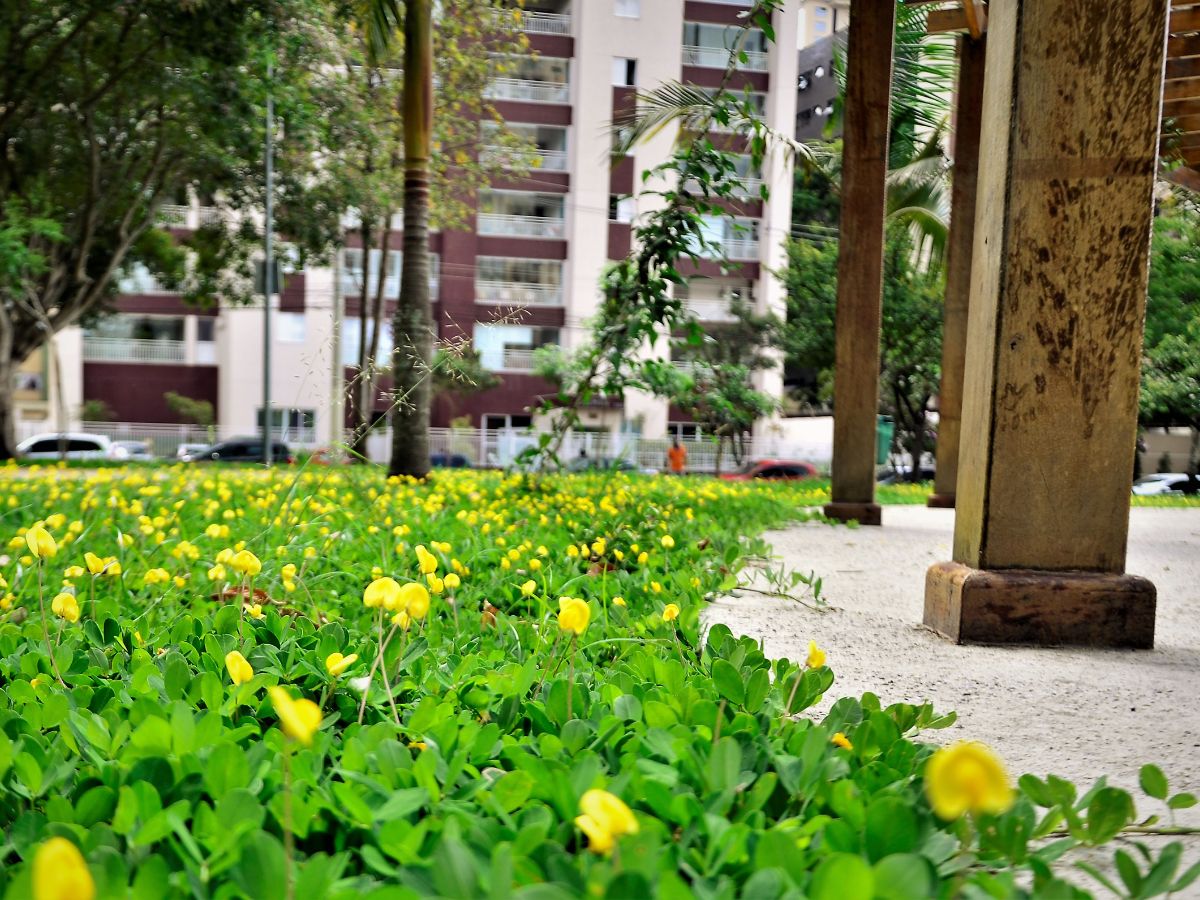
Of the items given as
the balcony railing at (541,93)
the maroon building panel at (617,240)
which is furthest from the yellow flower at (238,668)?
the maroon building panel at (617,240)

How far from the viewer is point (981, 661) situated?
105 inches

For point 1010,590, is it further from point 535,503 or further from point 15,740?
point 535,503

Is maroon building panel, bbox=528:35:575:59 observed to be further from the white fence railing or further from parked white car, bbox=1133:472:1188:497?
parked white car, bbox=1133:472:1188:497

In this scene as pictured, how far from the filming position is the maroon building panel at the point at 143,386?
1451 inches

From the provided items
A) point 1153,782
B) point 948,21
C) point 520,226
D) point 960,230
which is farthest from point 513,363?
point 1153,782

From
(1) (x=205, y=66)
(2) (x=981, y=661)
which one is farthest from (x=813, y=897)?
(1) (x=205, y=66)

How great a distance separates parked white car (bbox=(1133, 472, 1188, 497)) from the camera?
20.2m

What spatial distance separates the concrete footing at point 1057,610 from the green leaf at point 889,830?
1.91 m

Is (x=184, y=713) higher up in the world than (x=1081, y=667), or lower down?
higher up

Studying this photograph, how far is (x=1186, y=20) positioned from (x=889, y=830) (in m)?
6.52

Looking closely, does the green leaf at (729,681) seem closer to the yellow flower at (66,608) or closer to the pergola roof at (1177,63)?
the yellow flower at (66,608)

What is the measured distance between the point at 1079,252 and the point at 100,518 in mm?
3864

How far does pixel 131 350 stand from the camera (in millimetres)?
37250

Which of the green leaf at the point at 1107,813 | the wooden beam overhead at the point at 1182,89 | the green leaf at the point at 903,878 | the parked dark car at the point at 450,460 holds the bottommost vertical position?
the parked dark car at the point at 450,460
